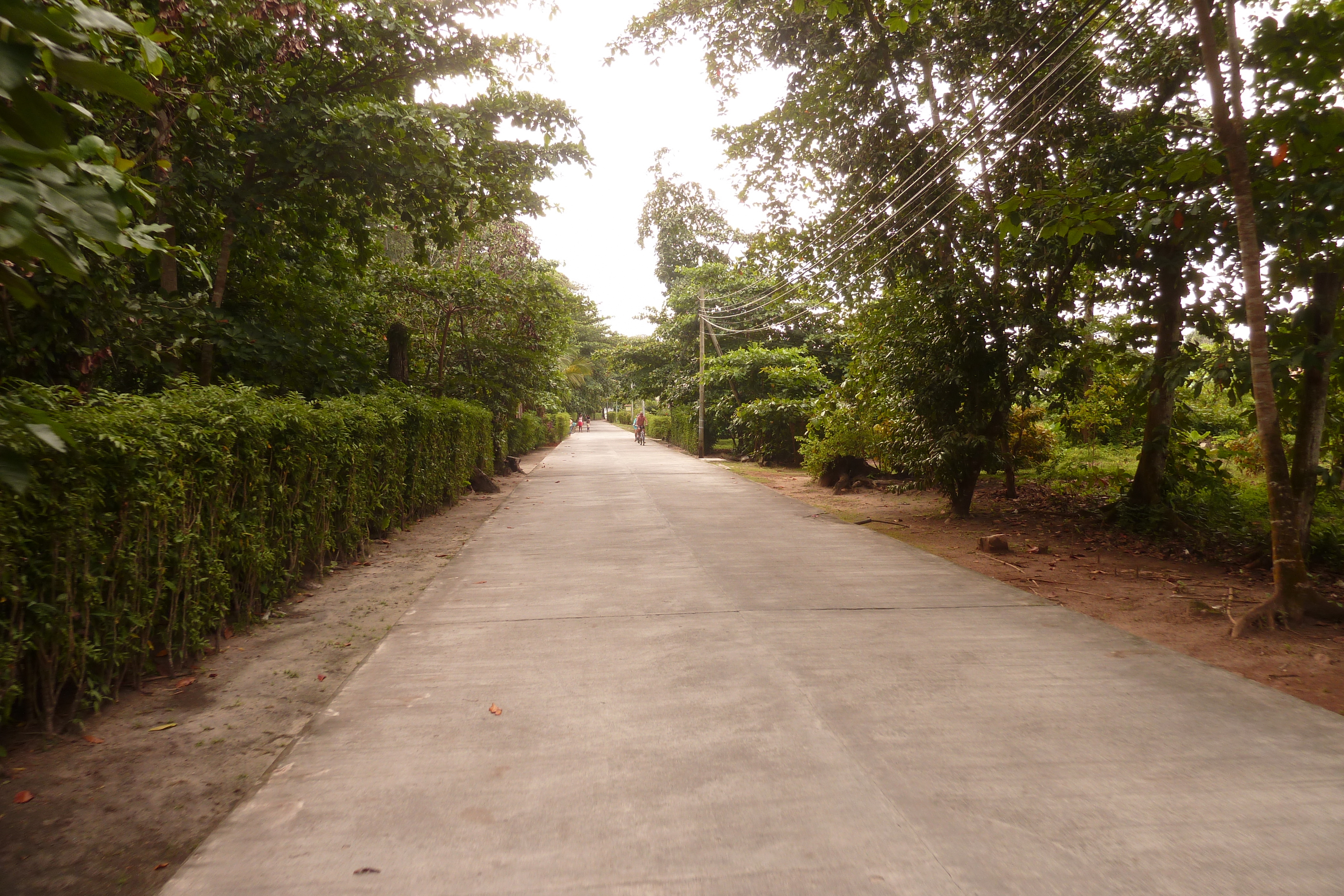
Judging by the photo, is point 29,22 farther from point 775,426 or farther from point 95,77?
point 775,426

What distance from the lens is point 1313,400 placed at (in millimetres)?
6805

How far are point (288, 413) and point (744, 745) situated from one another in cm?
430

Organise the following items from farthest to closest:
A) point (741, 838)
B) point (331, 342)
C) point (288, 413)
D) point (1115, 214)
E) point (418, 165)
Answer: point (331, 342)
point (418, 165)
point (1115, 214)
point (288, 413)
point (741, 838)

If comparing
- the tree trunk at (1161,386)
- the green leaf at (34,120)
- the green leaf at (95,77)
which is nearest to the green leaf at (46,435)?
the green leaf at (34,120)

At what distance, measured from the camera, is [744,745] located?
3666mm

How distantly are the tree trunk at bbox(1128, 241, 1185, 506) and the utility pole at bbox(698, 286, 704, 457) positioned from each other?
1925 centimetres

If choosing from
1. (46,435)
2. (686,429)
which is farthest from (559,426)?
(46,435)

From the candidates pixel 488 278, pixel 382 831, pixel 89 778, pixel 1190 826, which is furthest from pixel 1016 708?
pixel 488 278

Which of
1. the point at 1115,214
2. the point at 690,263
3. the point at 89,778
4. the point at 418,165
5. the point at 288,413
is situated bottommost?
the point at 89,778

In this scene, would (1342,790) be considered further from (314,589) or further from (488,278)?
(488,278)

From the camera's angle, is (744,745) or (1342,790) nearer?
(1342,790)

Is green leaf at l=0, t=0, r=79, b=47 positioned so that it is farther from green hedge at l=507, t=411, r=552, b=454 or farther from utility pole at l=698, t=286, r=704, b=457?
utility pole at l=698, t=286, r=704, b=457

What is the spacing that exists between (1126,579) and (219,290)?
32.7 feet

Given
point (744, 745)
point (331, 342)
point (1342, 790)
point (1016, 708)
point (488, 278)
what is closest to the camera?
point (1342, 790)
